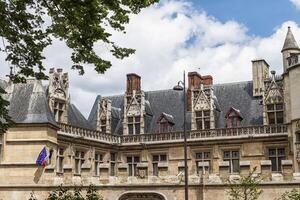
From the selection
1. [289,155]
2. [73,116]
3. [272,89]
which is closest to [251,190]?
[289,155]

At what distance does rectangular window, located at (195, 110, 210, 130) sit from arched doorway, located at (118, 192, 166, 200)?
32.8 ft

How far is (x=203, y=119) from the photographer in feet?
98.5

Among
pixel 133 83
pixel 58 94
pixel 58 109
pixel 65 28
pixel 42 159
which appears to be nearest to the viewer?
pixel 65 28

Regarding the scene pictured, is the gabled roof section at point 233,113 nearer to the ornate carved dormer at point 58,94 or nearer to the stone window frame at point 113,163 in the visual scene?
the stone window frame at point 113,163

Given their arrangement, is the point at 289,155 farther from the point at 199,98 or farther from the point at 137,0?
the point at 137,0

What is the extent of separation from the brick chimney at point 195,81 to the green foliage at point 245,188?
12.7 metres

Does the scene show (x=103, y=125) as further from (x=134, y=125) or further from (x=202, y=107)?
(x=202, y=107)

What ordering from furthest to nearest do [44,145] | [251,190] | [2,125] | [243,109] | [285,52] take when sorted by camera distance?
1. [243,109]
2. [285,52]
3. [44,145]
4. [251,190]
5. [2,125]

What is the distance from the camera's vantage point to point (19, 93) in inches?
1008

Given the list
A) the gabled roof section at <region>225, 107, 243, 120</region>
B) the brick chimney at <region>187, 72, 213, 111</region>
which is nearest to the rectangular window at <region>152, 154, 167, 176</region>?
the brick chimney at <region>187, 72, 213, 111</region>

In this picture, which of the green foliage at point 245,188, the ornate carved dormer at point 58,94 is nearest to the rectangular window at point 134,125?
the ornate carved dormer at point 58,94

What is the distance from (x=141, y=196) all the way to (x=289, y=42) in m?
13.6

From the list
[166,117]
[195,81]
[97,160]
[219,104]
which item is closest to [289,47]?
[219,104]

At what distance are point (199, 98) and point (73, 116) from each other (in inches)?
306
